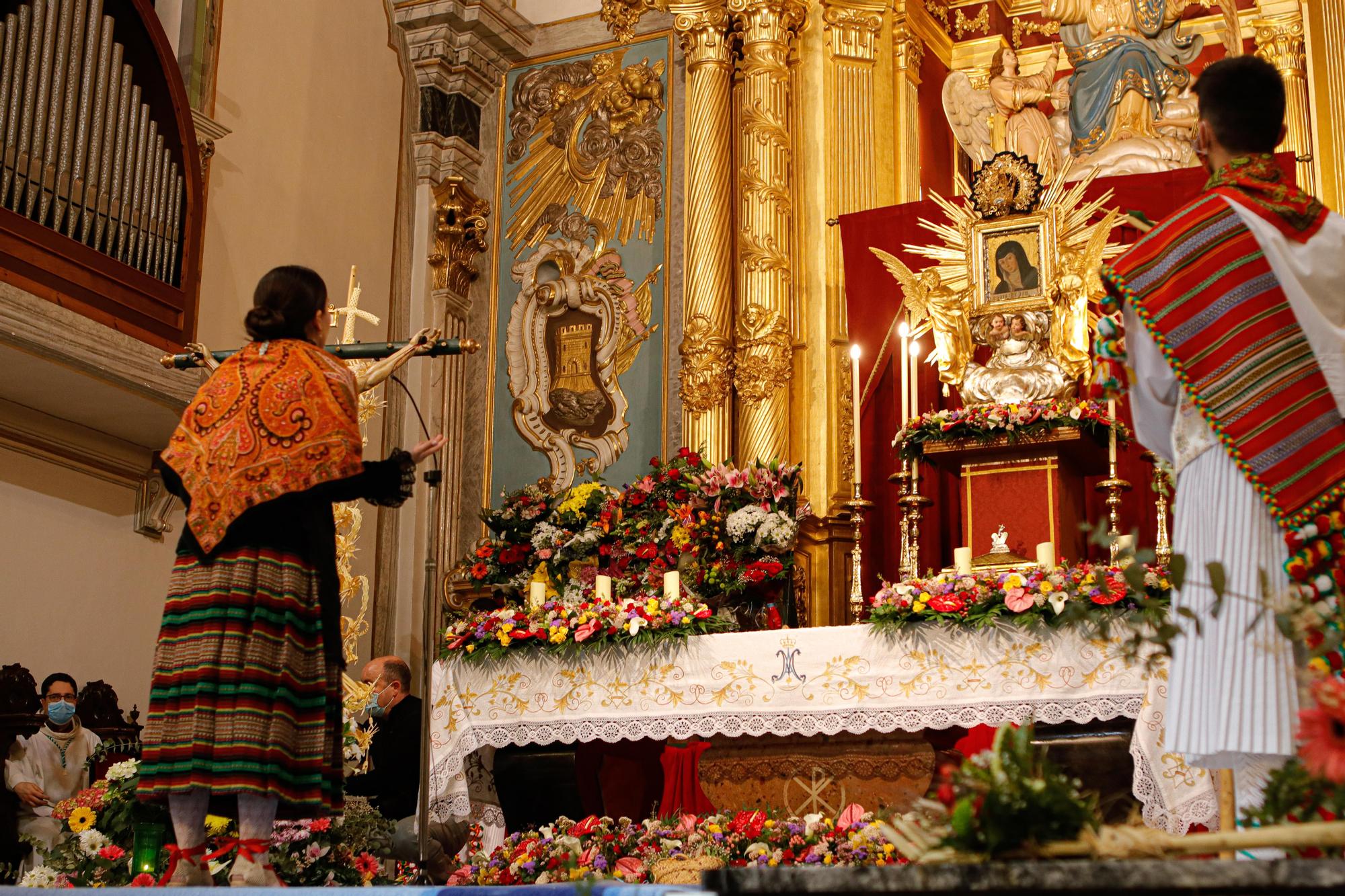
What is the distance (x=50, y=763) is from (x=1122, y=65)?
6640 millimetres

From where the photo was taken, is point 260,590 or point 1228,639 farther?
Answer: point 260,590

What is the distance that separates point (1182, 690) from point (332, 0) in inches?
310

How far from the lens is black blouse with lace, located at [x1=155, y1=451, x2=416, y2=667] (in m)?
4.00

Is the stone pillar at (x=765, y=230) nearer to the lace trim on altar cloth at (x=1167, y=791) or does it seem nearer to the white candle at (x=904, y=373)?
the white candle at (x=904, y=373)

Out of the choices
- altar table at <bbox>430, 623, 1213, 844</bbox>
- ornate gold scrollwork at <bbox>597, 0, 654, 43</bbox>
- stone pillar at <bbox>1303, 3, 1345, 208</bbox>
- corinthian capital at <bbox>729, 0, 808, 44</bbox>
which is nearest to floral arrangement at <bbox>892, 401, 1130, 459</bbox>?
altar table at <bbox>430, 623, 1213, 844</bbox>

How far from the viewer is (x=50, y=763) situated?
717cm

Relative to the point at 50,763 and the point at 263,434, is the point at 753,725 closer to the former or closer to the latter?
the point at 263,434

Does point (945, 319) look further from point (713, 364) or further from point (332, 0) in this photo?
point (332, 0)

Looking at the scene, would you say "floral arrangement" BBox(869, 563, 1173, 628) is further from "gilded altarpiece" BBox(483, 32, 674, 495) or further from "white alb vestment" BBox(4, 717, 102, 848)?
"white alb vestment" BBox(4, 717, 102, 848)

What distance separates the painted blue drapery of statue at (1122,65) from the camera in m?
8.59

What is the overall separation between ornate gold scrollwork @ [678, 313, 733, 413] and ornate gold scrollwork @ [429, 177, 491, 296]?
5.52 feet

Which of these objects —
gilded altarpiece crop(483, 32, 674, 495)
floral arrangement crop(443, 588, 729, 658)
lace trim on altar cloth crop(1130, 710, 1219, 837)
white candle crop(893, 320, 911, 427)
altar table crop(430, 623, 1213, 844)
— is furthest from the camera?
gilded altarpiece crop(483, 32, 674, 495)

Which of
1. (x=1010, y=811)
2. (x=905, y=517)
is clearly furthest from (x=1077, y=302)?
(x=1010, y=811)

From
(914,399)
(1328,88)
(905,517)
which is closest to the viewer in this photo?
(914,399)
